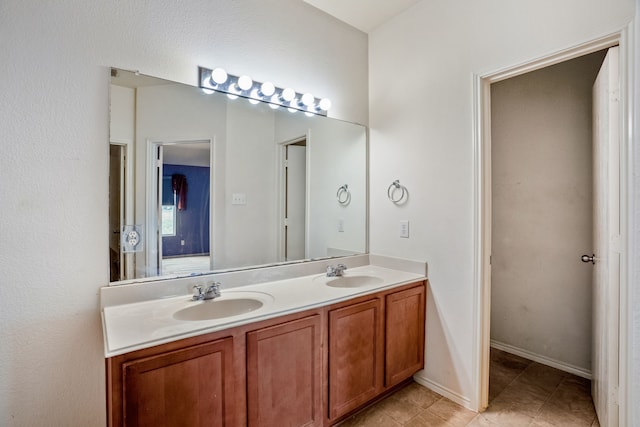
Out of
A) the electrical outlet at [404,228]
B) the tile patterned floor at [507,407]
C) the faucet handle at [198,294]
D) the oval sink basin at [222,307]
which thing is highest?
the electrical outlet at [404,228]

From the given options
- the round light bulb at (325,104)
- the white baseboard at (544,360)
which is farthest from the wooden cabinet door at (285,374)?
the white baseboard at (544,360)

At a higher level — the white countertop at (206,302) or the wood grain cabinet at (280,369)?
the white countertop at (206,302)

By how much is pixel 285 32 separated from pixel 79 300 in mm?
1928

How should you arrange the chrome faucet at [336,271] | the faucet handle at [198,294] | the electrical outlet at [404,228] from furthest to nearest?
the electrical outlet at [404,228] → the chrome faucet at [336,271] → the faucet handle at [198,294]

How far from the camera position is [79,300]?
136 cm

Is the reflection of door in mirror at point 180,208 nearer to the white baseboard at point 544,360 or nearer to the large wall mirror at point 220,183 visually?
the large wall mirror at point 220,183

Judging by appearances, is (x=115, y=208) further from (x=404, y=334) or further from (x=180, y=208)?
(x=404, y=334)

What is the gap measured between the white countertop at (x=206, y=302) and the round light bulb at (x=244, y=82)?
120 centimetres

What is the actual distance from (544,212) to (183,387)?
8.83ft

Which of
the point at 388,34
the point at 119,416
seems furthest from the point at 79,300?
Answer: the point at 388,34

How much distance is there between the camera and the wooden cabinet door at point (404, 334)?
185cm

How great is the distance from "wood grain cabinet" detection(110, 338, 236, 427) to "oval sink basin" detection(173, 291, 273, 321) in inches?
13.7

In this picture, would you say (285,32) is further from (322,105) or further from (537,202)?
(537,202)

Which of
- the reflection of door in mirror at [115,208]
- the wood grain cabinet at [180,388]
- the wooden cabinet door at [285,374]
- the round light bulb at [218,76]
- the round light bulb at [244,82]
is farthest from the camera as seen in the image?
the round light bulb at [244,82]
